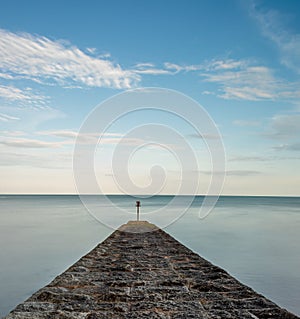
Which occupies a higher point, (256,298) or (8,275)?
(256,298)

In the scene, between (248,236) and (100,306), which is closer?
(100,306)

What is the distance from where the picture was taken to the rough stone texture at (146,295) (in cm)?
374

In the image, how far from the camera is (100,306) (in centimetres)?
401

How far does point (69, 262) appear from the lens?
14.9 meters

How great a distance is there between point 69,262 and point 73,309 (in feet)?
38.1

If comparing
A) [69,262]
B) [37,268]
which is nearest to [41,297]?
[37,268]

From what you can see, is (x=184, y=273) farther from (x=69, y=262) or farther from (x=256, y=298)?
(x=69, y=262)

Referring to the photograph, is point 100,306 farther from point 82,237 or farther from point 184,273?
point 82,237

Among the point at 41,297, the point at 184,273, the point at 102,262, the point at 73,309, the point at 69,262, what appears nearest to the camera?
the point at 73,309

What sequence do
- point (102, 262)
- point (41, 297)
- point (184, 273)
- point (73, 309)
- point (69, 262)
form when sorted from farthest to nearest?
point (69, 262)
point (102, 262)
point (184, 273)
point (41, 297)
point (73, 309)

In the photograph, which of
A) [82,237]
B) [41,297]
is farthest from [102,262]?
[82,237]

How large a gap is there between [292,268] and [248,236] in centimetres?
1051

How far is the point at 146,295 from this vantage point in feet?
14.6

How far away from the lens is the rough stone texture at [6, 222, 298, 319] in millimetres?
3742
